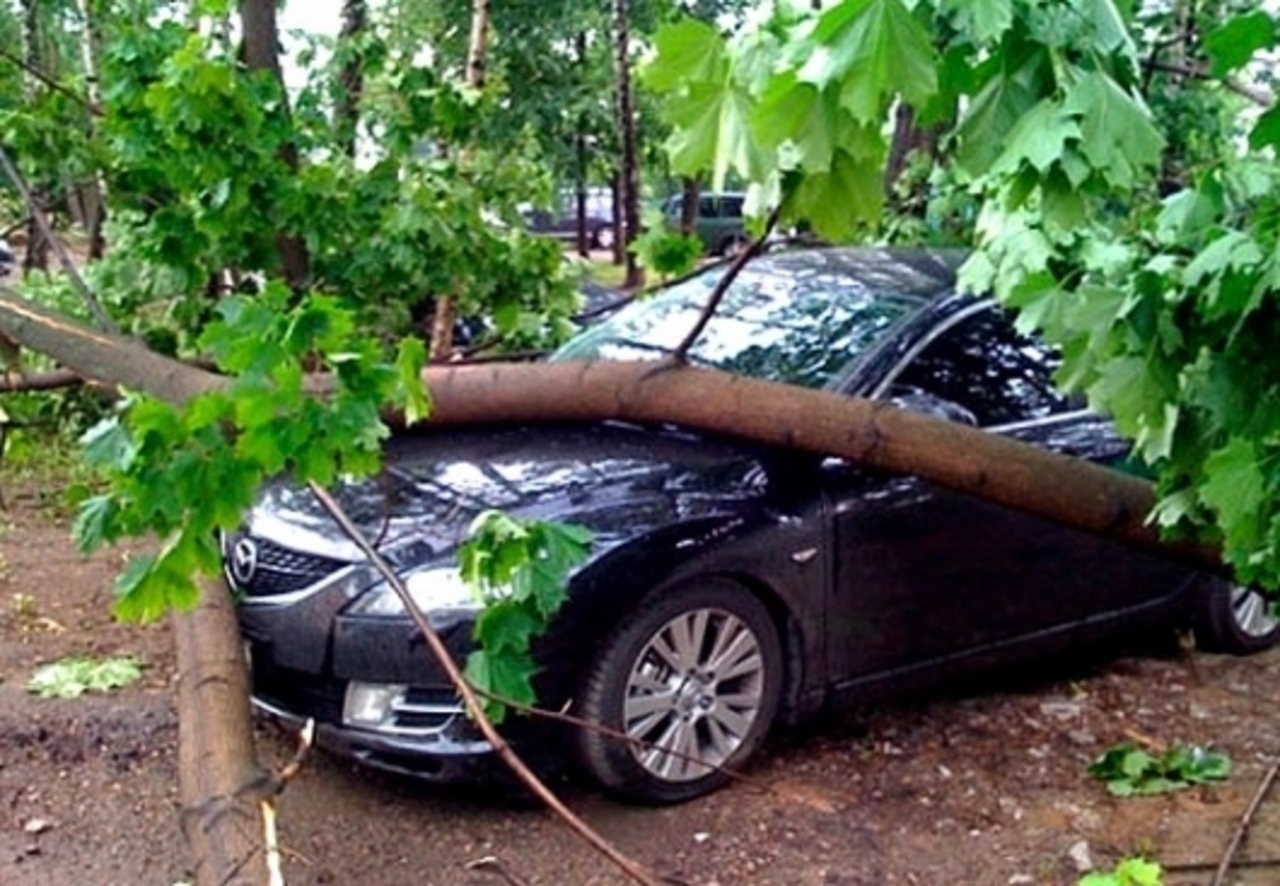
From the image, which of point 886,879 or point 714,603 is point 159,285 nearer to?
point 714,603

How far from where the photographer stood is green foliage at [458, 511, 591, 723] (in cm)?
285

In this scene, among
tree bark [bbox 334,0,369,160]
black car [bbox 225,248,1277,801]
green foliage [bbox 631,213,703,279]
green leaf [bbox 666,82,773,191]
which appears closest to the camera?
green leaf [bbox 666,82,773,191]

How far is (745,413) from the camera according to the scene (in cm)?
371

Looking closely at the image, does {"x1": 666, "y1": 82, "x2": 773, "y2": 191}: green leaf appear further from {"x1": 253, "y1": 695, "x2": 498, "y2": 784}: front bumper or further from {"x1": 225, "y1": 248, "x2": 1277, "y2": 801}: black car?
{"x1": 253, "y1": 695, "x2": 498, "y2": 784}: front bumper

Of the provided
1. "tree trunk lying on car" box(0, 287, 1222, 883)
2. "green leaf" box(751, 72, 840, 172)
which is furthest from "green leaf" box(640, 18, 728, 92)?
"tree trunk lying on car" box(0, 287, 1222, 883)

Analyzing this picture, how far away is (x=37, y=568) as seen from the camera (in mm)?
6195

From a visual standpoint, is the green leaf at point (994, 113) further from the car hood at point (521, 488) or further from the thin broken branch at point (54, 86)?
the thin broken branch at point (54, 86)

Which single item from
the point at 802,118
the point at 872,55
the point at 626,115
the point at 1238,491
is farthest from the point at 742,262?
the point at 626,115

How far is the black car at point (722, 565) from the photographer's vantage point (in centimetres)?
383

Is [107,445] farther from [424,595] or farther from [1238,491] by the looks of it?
[1238,491]

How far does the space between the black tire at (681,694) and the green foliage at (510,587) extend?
968 millimetres

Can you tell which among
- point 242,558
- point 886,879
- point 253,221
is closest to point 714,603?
point 886,879

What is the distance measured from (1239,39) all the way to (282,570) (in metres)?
2.97

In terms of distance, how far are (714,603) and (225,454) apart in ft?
6.44
